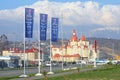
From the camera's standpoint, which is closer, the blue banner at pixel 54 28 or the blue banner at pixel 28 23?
the blue banner at pixel 28 23

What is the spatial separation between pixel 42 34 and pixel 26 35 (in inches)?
214

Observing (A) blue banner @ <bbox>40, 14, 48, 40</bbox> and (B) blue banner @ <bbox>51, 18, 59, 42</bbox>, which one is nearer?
(A) blue banner @ <bbox>40, 14, 48, 40</bbox>

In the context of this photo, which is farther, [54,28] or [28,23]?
[54,28]

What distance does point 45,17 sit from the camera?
55.0m

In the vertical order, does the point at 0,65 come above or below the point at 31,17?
below

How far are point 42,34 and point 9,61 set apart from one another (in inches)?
3021

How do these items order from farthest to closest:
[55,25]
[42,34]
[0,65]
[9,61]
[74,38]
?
Answer: [74,38]
[9,61]
[0,65]
[55,25]
[42,34]

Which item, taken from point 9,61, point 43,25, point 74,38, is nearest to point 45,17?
point 43,25

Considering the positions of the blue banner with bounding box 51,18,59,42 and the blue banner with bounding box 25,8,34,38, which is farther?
the blue banner with bounding box 51,18,59,42

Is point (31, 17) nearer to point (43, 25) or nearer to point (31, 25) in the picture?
→ point (31, 25)

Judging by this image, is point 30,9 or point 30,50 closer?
point 30,9

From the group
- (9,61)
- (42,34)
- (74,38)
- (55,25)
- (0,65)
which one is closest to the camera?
(42,34)

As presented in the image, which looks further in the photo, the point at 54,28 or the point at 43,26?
the point at 54,28

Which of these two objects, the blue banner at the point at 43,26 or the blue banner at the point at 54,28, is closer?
the blue banner at the point at 43,26
